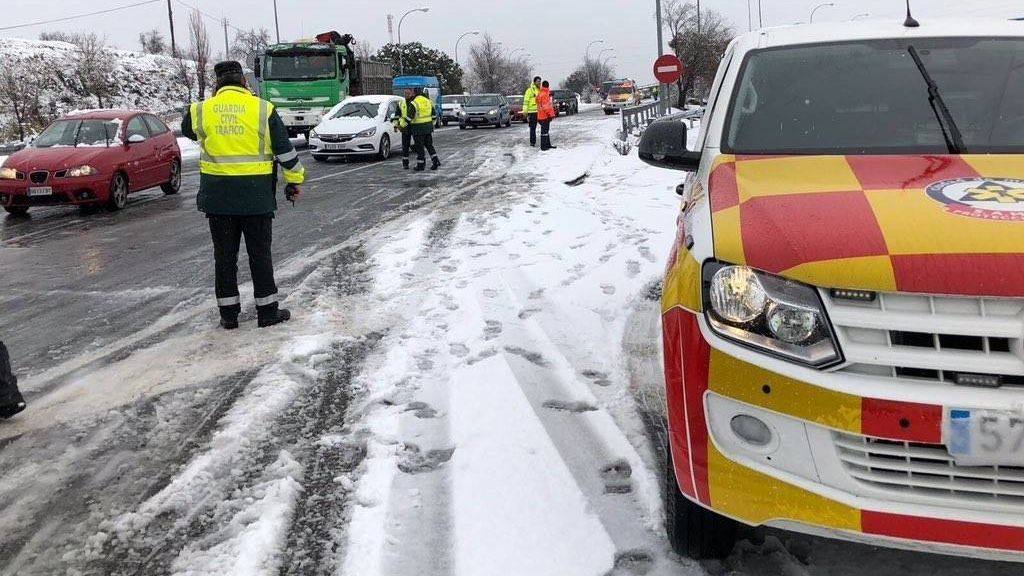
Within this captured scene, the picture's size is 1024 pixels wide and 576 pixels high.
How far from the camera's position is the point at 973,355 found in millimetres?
1985

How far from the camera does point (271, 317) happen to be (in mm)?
5707

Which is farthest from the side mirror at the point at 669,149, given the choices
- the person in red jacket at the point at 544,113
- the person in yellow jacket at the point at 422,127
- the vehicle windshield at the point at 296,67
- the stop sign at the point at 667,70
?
the vehicle windshield at the point at 296,67

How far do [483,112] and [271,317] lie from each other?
1152 inches

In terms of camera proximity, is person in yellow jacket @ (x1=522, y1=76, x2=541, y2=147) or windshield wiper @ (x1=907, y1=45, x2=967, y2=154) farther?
person in yellow jacket @ (x1=522, y1=76, x2=541, y2=147)

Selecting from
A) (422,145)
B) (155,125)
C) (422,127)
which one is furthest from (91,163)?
(422,145)

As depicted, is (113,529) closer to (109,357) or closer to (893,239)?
(109,357)

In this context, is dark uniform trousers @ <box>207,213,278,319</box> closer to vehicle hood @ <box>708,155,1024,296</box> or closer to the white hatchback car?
vehicle hood @ <box>708,155,1024,296</box>

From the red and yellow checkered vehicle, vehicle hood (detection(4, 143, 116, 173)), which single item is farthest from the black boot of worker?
vehicle hood (detection(4, 143, 116, 173))

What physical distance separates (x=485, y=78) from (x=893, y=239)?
96.2 meters

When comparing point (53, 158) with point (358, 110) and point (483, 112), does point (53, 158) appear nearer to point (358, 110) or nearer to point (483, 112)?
point (358, 110)

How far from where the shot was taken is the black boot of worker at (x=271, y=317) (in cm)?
570

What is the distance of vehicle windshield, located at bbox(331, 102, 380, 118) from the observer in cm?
2023

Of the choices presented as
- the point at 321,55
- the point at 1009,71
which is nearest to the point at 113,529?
the point at 1009,71

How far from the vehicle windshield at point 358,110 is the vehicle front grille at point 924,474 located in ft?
62.4
